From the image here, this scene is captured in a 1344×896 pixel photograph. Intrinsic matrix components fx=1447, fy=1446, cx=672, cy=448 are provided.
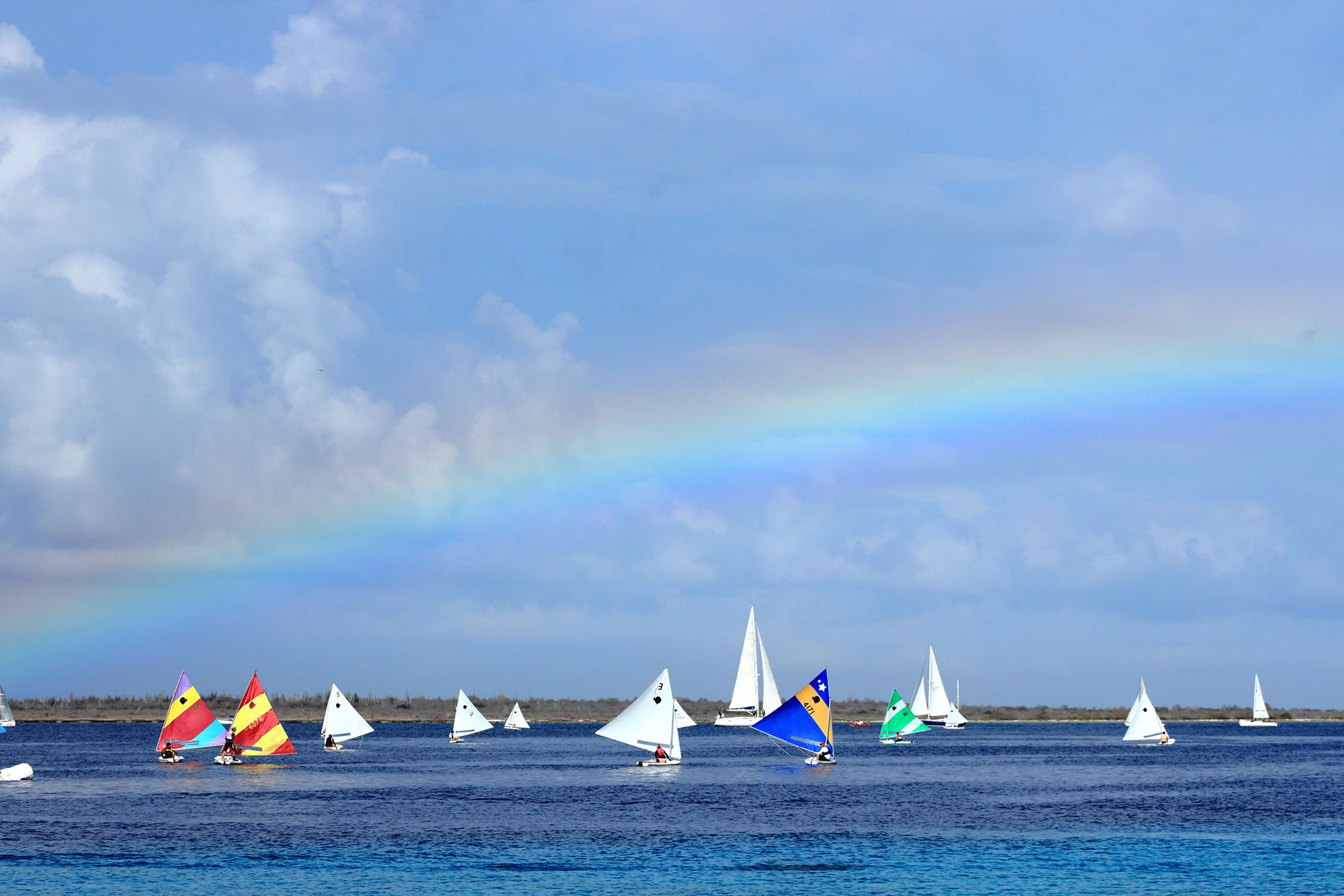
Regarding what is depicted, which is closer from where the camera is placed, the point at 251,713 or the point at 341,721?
the point at 251,713

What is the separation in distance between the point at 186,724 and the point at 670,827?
5620cm

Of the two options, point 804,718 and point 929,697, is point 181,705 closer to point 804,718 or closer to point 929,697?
point 804,718

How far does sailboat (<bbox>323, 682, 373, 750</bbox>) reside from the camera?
136m

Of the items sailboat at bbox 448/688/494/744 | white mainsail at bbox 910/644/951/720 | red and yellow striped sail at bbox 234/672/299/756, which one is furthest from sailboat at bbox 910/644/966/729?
red and yellow striped sail at bbox 234/672/299/756

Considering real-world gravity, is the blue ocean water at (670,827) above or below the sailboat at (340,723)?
below

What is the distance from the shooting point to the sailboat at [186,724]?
110 metres

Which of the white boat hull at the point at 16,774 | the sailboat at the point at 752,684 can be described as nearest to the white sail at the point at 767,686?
the sailboat at the point at 752,684

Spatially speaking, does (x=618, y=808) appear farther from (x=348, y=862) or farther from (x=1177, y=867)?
(x=1177, y=867)

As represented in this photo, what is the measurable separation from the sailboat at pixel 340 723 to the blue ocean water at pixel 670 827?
8894mm

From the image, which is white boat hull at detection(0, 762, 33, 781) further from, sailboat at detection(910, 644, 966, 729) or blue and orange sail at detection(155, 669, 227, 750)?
sailboat at detection(910, 644, 966, 729)

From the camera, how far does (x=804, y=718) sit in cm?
10338

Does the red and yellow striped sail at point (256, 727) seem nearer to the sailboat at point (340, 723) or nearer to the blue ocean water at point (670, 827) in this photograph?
the blue ocean water at point (670, 827)

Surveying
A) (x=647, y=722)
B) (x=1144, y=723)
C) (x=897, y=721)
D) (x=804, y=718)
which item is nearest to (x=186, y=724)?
(x=647, y=722)

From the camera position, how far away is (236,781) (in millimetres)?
98250
